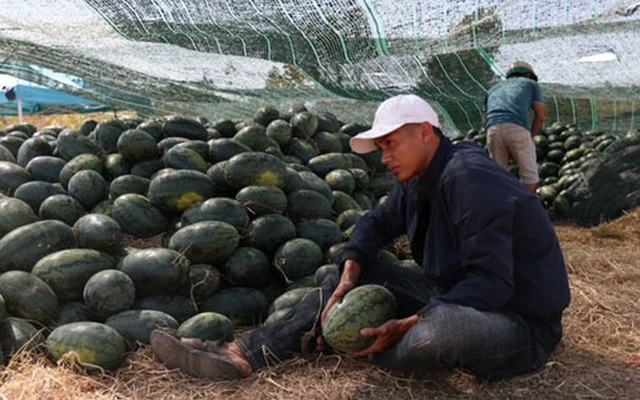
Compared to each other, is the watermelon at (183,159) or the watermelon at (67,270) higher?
the watermelon at (183,159)

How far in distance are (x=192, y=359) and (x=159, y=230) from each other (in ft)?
4.94

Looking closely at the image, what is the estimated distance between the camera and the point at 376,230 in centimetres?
343

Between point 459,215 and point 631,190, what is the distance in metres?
6.48

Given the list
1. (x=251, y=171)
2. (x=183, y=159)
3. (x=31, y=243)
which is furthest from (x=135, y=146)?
(x=31, y=243)

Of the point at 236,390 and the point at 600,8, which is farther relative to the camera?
the point at 600,8

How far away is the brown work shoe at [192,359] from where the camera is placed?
305 cm

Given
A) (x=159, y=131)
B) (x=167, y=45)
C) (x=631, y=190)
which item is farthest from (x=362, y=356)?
(x=631, y=190)

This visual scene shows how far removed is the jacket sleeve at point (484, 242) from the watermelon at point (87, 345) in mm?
1696

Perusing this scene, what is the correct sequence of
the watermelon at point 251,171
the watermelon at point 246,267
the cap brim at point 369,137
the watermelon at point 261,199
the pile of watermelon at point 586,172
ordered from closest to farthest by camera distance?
the cap brim at point 369,137, the watermelon at point 246,267, the watermelon at point 261,199, the watermelon at point 251,171, the pile of watermelon at point 586,172

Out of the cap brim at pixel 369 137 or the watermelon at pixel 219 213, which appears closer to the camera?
the cap brim at pixel 369 137

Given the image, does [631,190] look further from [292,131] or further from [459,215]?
[459,215]

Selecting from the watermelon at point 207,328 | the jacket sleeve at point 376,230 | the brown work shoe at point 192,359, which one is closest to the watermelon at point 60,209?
the watermelon at point 207,328

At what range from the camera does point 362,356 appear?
2.99m

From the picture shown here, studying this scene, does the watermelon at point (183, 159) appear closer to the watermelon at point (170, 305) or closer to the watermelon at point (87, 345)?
the watermelon at point (170, 305)
